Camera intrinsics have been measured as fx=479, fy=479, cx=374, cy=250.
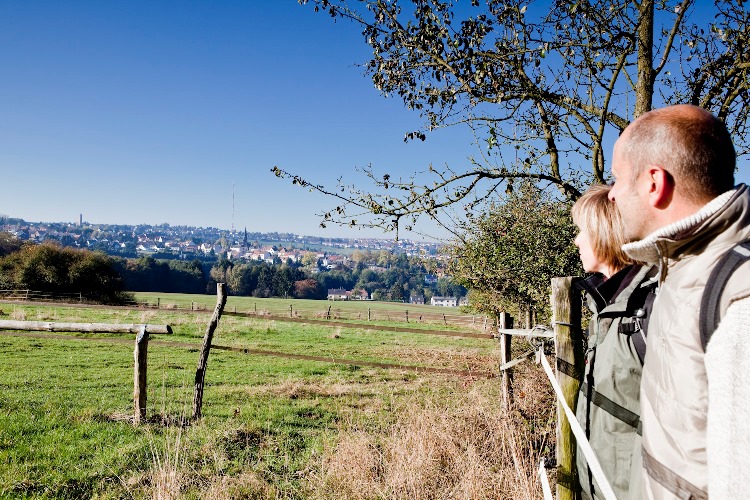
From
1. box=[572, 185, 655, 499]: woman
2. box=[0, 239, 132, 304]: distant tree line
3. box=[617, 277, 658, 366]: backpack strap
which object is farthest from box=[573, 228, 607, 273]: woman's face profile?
box=[0, 239, 132, 304]: distant tree line

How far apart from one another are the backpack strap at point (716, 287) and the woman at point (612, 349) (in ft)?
2.52

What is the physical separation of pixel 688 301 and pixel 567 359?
2163mm

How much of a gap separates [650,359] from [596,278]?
4.03ft

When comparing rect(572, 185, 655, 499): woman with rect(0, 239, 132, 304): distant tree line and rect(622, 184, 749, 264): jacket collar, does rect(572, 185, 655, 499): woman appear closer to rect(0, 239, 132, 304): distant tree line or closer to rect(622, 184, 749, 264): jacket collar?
rect(622, 184, 749, 264): jacket collar

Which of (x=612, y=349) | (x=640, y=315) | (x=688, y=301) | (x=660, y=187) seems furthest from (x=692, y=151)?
(x=612, y=349)

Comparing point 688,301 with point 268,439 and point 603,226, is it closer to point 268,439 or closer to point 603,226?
point 603,226

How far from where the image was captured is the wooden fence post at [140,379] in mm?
6332

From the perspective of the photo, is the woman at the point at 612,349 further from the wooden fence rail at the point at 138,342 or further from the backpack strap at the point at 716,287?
the wooden fence rail at the point at 138,342

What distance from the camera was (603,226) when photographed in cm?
202

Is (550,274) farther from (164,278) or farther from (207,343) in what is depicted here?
(164,278)

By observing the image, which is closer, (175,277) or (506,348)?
(506,348)

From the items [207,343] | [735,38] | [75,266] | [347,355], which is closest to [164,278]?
[75,266]

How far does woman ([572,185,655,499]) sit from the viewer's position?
162cm

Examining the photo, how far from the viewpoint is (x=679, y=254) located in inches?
38.3
